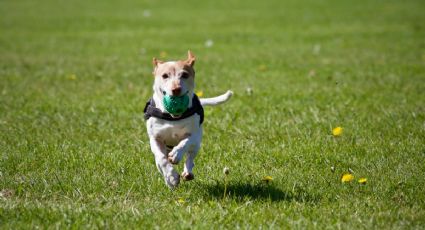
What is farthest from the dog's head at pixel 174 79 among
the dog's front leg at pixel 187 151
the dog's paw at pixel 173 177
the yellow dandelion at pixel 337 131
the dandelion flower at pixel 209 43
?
the dandelion flower at pixel 209 43

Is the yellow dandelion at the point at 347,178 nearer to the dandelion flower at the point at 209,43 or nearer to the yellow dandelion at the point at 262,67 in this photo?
the yellow dandelion at the point at 262,67

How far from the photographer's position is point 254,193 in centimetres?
426

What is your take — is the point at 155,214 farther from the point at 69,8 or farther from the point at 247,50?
the point at 69,8

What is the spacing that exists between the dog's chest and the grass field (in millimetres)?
390

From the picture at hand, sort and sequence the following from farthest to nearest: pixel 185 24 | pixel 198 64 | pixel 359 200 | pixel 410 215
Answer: pixel 185 24 → pixel 198 64 → pixel 359 200 → pixel 410 215

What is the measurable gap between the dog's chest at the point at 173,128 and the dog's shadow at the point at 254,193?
1.49ft

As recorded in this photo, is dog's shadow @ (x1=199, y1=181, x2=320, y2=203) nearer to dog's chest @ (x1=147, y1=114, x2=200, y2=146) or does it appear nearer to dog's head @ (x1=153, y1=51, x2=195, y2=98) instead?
dog's chest @ (x1=147, y1=114, x2=200, y2=146)

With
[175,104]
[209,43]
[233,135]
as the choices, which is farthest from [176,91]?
[209,43]

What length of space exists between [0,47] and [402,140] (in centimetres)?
1070

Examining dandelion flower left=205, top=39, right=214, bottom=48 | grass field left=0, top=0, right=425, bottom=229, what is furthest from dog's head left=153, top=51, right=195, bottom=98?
dandelion flower left=205, top=39, right=214, bottom=48

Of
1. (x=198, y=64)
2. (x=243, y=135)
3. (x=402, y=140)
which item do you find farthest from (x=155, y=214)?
(x=198, y=64)

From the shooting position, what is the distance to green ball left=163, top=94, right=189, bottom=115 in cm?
A: 394

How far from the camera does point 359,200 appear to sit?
4027 millimetres

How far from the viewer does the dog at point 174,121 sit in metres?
4.02
